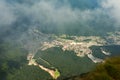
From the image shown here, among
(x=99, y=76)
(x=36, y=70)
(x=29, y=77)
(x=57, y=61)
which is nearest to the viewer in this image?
(x=99, y=76)

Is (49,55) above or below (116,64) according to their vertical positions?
above

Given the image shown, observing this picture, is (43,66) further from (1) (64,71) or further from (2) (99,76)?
(2) (99,76)

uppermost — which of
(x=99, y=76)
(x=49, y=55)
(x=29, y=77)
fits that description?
(x=49, y=55)

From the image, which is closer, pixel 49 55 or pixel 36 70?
pixel 36 70

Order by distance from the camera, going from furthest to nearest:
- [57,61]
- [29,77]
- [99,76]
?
[57,61]
[29,77]
[99,76]

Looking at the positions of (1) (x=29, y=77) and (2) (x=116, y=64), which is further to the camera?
(1) (x=29, y=77)

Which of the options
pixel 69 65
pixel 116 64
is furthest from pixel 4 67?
pixel 116 64

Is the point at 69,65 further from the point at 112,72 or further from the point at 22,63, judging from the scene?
the point at 112,72

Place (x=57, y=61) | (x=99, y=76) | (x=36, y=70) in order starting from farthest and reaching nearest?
(x=57, y=61) → (x=36, y=70) → (x=99, y=76)

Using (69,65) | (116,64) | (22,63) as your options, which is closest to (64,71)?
(69,65)
